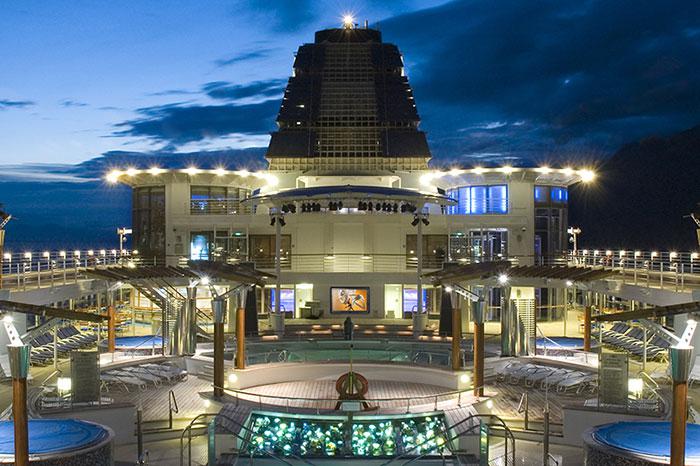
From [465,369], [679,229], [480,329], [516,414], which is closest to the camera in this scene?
[516,414]

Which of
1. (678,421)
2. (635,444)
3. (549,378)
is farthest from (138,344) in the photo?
(678,421)

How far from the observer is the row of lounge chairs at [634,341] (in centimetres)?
2298

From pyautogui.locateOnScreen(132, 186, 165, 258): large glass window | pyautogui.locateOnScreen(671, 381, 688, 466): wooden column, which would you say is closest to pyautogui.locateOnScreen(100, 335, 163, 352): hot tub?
pyautogui.locateOnScreen(132, 186, 165, 258): large glass window

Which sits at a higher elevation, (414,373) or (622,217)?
(622,217)

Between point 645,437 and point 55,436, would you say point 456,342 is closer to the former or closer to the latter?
point 645,437

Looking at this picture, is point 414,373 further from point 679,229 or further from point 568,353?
point 679,229

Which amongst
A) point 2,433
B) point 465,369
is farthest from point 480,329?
point 2,433

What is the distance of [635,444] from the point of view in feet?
36.3

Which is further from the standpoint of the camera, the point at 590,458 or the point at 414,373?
the point at 414,373

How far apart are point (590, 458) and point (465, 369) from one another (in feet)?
29.1

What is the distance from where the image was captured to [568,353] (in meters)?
22.5

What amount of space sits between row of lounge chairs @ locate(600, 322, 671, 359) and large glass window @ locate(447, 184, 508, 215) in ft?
28.8

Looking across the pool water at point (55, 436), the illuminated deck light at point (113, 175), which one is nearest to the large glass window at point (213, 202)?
the illuminated deck light at point (113, 175)

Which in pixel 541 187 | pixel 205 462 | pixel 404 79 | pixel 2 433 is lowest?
pixel 205 462
